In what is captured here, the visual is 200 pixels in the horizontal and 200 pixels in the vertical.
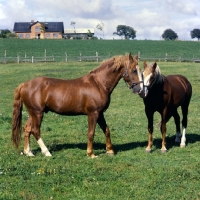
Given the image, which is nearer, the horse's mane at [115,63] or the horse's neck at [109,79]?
the horse's mane at [115,63]

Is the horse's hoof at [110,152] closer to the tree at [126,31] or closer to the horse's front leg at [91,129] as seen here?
the horse's front leg at [91,129]

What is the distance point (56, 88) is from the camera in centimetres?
1013

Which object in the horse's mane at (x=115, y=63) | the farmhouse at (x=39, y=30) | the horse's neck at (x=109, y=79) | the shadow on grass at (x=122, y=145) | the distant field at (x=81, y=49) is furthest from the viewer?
the farmhouse at (x=39, y=30)

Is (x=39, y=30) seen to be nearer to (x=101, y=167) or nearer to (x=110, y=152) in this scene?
(x=110, y=152)

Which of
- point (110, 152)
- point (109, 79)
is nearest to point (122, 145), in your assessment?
point (110, 152)

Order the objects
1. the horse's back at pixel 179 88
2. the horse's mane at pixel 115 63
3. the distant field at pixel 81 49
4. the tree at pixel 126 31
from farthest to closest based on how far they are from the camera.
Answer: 1. the tree at pixel 126 31
2. the distant field at pixel 81 49
3. the horse's back at pixel 179 88
4. the horse's mane at pixel 115 63

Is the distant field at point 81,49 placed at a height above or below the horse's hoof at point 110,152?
below

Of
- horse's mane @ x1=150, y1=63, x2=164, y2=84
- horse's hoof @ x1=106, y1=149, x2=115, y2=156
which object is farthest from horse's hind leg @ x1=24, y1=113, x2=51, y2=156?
horse's mane @ x1=150, y1=63, x2=164, y2=84

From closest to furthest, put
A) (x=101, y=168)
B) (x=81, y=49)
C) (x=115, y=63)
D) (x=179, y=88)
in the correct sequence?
(x=101, y=168), (x=115, y=63), (x=179, y=88), (x=81, y=49)

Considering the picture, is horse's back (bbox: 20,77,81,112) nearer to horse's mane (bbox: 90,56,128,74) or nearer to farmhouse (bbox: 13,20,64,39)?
horse's mane (bbox: 90,56,128,74)

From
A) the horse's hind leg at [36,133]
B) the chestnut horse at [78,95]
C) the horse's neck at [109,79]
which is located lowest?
the horse's hind leg at [36,133]

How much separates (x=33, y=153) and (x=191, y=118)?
24.4 ft

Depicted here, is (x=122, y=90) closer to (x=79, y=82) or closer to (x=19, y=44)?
(x=79, y=82)

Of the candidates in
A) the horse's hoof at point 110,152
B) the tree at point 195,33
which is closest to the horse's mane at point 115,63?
the horse's hoof at point 110,152
